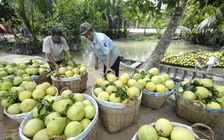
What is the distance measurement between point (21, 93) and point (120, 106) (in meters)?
1.40

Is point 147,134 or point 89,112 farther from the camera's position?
point 89,112

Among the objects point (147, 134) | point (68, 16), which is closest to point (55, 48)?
point (147, 134)

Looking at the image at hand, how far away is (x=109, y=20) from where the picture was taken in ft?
58.9

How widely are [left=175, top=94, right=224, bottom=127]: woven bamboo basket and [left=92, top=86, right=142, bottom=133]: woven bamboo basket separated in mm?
752

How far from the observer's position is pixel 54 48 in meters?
3.22

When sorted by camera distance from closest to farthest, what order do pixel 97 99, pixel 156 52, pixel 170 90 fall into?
1. pixel 97 99
2. pixel 170 90
3. pixel 156 52

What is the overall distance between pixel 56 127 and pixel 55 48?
2298mm

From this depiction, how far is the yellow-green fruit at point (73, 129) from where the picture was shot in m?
1.34

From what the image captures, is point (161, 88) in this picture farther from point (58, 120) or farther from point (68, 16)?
point (68, 16)

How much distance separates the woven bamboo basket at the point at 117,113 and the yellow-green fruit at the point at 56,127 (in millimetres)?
620

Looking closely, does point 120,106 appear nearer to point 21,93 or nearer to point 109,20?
point 21,93

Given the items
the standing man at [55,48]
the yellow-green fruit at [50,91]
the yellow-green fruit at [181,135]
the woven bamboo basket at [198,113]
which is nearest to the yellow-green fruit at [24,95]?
the yellow-green fruit at [50,91]

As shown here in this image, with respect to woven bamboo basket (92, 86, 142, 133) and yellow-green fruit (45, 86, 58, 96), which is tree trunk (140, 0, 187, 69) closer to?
woven bamboo basket (92, 86, 142, 133)

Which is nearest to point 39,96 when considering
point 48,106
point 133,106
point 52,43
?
point 48,106
